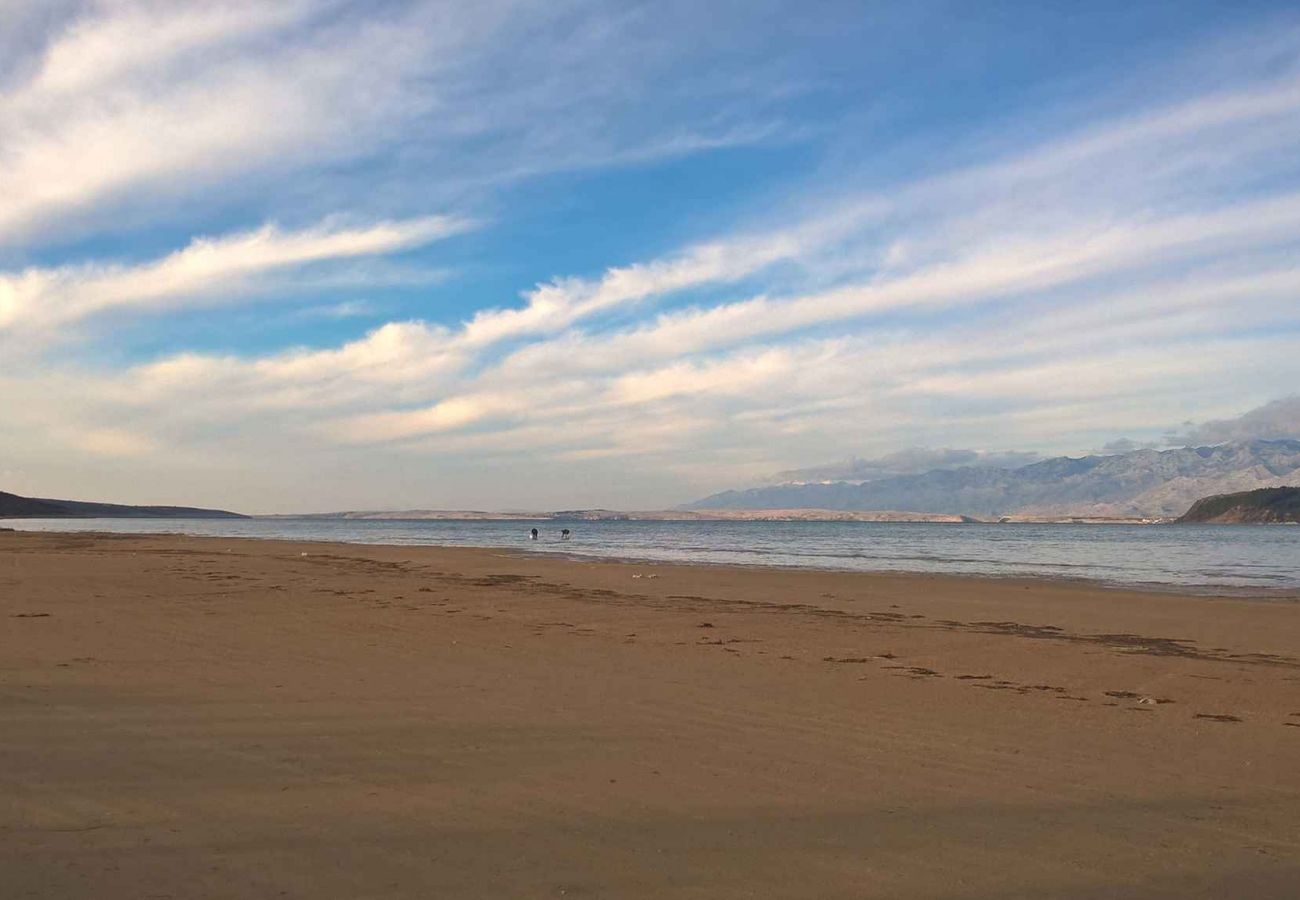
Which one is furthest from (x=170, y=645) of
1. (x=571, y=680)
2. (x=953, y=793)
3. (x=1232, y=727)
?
(x=1232, y=727)

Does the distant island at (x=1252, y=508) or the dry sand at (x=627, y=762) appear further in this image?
the distant island at (x=1252, y=508)

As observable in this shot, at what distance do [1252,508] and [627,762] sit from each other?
21030 cm

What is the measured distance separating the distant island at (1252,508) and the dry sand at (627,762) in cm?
19367

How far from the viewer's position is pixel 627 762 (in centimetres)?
607

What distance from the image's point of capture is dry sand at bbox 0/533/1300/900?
4250 mm

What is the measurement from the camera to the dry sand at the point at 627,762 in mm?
4250

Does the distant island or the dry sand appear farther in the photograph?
the distant island

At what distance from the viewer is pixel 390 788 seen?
534 centimetres

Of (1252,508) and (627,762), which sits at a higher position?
(627,762)

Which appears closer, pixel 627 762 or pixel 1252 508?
pixel 627 762

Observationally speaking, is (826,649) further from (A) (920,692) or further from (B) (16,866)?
(B) (16,866)

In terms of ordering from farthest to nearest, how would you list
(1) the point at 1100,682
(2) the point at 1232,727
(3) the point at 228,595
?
(3) the point at 228,595
(1) the point at 1100,682
(2) the point at 1232,727

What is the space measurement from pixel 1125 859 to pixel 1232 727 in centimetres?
415

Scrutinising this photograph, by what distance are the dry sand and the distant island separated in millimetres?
193675
